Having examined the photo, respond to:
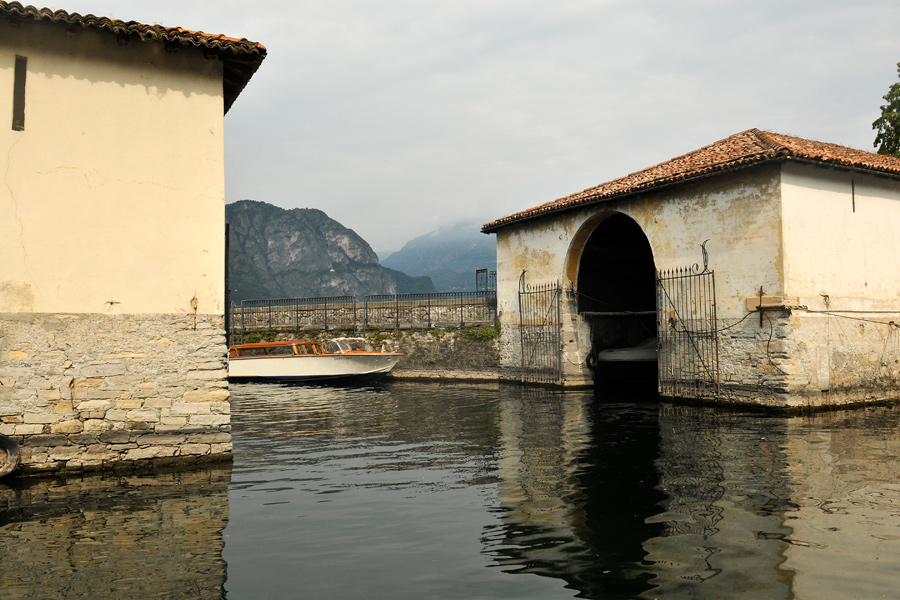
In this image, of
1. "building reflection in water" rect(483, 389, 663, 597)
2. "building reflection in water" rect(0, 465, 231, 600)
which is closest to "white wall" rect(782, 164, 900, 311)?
"building reflection in water" rect(483, 389, 663, 597)

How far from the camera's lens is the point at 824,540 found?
530cm

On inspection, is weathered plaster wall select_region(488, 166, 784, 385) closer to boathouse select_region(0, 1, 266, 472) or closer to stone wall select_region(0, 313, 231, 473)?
boathouse select_region(0, 1, 266, 472)

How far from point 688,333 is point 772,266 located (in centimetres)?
254

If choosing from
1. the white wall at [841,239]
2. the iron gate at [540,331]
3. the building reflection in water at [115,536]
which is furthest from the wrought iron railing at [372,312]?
the building reflection in water at [115,536]

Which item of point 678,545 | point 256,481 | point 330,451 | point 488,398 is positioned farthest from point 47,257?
point 488,398

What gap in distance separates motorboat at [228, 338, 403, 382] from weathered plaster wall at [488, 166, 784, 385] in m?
6.15

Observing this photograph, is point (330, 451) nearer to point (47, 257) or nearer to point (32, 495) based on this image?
point (32, 495)

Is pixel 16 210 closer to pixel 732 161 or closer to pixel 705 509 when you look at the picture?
pixel 705 509

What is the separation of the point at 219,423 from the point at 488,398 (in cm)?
938

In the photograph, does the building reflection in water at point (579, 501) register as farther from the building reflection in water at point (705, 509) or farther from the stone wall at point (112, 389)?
the stone wall at point (112, 389)

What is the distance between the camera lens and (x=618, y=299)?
21.5 meters

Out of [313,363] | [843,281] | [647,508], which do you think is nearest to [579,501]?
[647,508]

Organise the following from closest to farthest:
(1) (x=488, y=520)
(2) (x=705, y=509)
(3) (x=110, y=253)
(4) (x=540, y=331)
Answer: (1) (x=488, y=520) < (2) (x=705, y=509) < (3) (x=110, y=253) < (4) (x=540, y=331)

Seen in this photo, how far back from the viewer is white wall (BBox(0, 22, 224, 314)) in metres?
8.02
